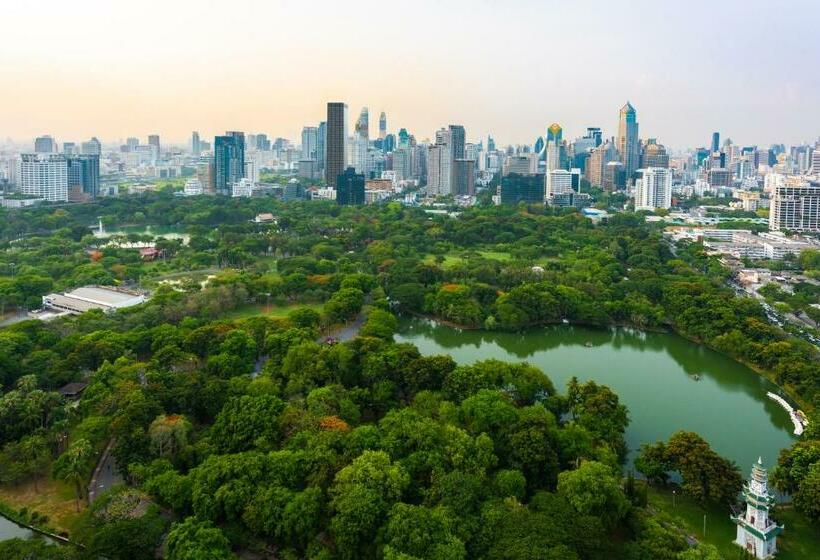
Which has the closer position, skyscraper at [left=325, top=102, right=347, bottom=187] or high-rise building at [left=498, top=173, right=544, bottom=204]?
high-rise building at [left=498, top=173, right=544, bottom=204]

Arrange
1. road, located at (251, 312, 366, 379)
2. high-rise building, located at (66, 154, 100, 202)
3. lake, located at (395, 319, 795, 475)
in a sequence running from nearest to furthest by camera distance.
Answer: lake, located at (395, 319, 795, 475)
road, located at (251, 312, 366, 379)
high-rise building, located at (66, 154, 100, 202)

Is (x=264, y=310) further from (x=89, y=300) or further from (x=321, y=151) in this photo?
(x=321, y=151)

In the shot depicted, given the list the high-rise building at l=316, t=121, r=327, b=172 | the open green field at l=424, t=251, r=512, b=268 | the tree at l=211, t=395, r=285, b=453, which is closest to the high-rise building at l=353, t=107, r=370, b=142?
the high-rise building at l=316, t=121, r=327, b=172

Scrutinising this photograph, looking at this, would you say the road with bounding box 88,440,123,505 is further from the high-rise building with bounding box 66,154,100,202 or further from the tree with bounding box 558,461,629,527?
the high-rise building with bounding box 66,154,100,202

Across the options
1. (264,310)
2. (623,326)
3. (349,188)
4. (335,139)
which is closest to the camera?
(623,326)

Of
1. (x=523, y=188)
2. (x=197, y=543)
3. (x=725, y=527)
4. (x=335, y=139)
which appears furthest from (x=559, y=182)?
(x=197, y=543)

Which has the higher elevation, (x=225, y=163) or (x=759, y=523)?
(x=225, y=163)
